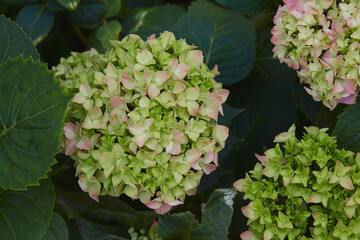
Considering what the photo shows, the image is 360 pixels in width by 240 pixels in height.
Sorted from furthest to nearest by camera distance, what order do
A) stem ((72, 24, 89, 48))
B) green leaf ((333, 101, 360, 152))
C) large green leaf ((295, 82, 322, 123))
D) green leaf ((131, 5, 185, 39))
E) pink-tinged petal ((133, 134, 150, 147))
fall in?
stem ((72, 24, 89, 48)) < green leaf ((131, 5, 185, 39)) < large green leaf ((295, 82, 322, 123)) < green leaf ((333, 101, 360, 152)) < pink-tinged petal ((133, 134, 150, 147))

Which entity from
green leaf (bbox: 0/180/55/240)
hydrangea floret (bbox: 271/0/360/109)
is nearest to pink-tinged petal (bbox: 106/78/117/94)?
green leaf (bbox: 0/180/55/240)

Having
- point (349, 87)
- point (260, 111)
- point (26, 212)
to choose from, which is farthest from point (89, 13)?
point (349, 87)

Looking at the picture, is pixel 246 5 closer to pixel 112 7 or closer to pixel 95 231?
pixel 112 7

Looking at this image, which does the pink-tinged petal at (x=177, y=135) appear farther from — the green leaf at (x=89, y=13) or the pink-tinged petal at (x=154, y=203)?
the green leaf at (x=89, y=13)

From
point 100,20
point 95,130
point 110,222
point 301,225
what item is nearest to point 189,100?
point 95,130

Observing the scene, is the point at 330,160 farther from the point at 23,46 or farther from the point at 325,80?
the point at 23,46

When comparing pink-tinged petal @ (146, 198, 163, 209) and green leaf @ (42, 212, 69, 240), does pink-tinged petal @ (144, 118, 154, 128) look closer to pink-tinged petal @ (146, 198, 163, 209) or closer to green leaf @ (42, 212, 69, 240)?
pink-tinged petal @ (146, 198, 163, 209)
